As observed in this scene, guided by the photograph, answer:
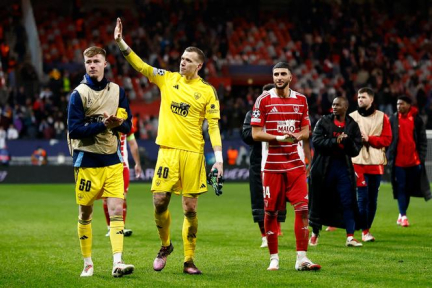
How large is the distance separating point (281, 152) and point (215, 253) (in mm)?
2188

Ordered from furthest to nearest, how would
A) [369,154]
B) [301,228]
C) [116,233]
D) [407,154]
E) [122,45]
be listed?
1. [407,154]
2. [369,154]
3. [301,228]
4. [122,45]
5. [116,233]

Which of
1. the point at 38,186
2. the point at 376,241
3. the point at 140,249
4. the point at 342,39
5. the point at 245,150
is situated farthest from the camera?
the point at 342,39

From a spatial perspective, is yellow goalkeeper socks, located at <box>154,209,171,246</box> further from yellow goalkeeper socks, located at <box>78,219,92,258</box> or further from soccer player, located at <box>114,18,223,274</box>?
yellow goalkeeper socks, located at <box>78,219,92,258</box>

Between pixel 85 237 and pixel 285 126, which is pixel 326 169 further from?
pixel 85 237

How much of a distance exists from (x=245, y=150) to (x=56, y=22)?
42.2ft

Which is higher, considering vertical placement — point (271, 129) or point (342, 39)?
point (342, 39)

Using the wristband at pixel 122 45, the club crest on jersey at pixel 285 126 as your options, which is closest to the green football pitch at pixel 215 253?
the club crest on jersey at pixel 285 126

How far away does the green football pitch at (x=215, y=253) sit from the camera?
8531 millimetres

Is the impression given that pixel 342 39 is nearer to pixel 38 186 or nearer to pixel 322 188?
pixel 38 186

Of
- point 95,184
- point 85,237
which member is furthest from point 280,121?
point 85,237

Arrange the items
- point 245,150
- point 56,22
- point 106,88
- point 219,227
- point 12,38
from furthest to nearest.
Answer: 1. point 56,22
2. point 12,38
3. point 245,150
4. point 219,227
5. point 106,88

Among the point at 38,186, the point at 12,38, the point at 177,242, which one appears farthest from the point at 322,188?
the point at 12,38

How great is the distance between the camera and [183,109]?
9172 millimetres

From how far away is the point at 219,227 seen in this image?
1462 cm
